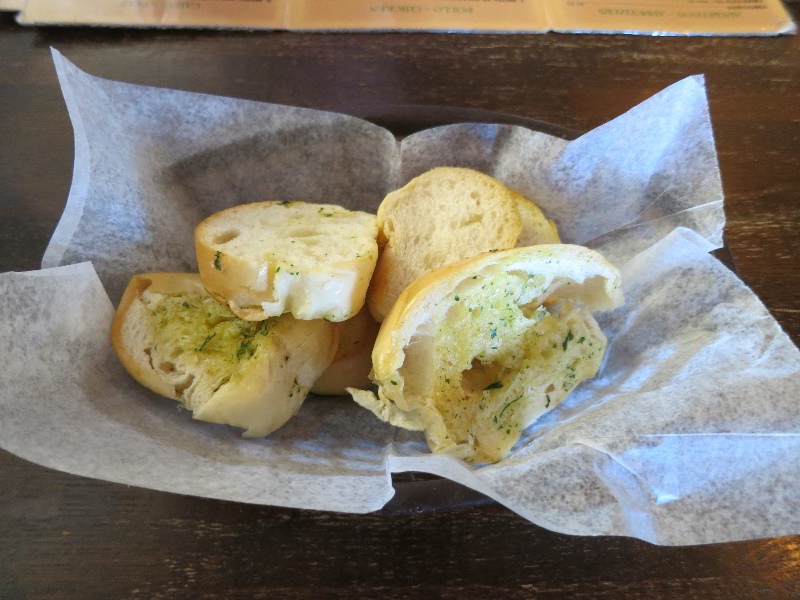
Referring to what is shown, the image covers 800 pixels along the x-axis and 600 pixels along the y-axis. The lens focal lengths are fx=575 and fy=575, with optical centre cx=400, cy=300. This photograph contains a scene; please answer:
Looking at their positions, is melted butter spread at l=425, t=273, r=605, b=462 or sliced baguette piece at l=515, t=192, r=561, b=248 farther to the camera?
sliced baguette piece at l=515, t=192, r=561, b=248

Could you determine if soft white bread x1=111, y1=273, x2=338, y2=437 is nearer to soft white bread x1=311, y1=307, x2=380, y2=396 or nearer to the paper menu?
soft white bread x1=311, y1=307, x2=380, y2=396

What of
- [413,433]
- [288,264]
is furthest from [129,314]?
[413,433]

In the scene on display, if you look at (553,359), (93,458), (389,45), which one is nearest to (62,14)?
(389,45)

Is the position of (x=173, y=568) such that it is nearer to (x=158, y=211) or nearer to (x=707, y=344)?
(x=158, y=211)

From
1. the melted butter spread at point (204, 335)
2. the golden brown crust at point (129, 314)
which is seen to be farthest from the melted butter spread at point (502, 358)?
the golden brown crust at point (129, 314)

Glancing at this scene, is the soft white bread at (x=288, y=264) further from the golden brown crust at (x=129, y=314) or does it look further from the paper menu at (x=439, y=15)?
the paper menu at (x=439, y=15)

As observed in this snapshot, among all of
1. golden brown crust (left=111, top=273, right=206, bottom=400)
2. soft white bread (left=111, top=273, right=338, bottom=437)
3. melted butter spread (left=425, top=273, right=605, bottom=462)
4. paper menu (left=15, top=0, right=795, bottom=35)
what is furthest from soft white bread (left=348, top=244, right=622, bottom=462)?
paper menu (left=15, top=0, right=795, bottom=35)

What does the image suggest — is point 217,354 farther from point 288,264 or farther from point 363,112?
point 363,112
